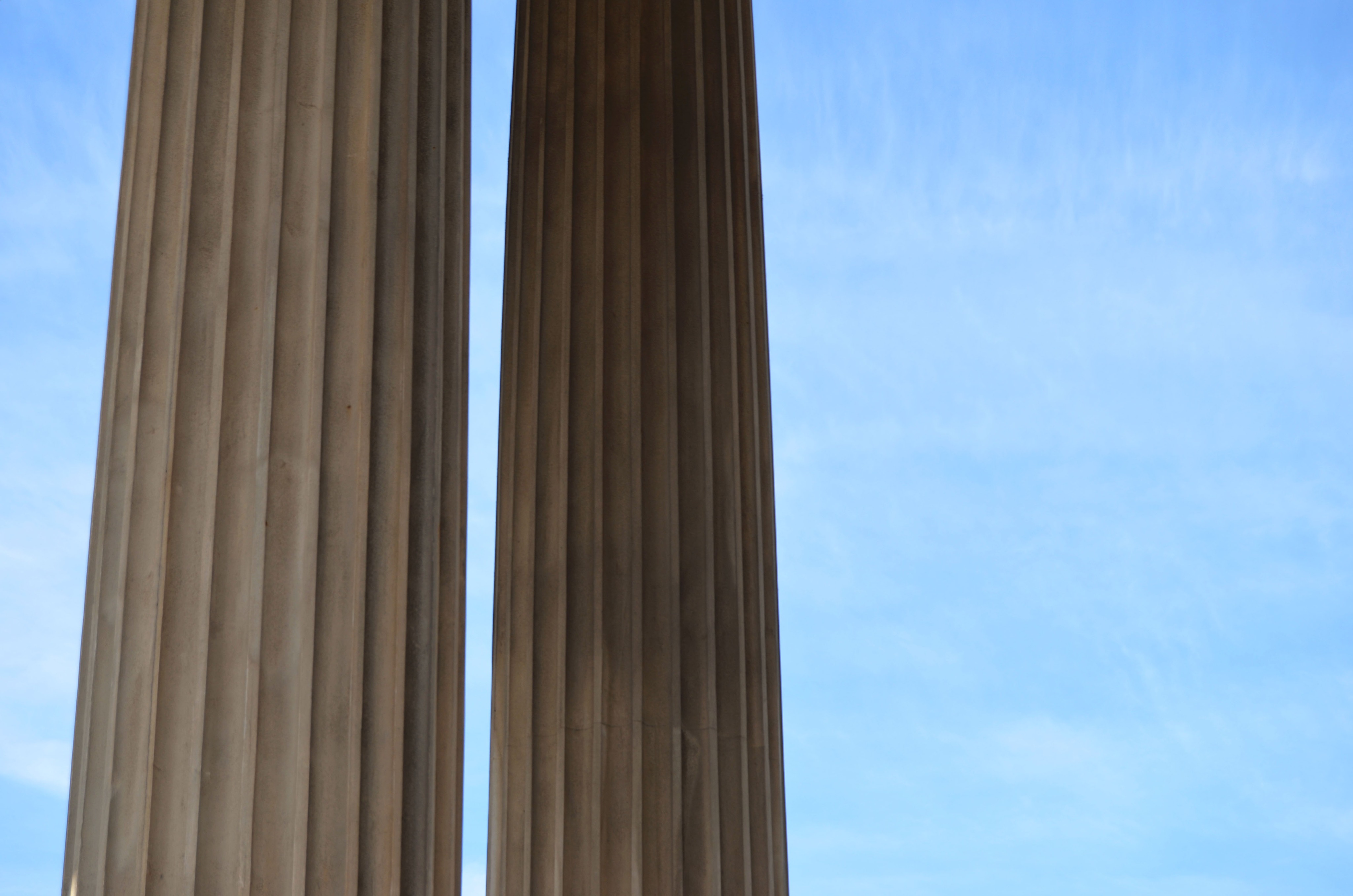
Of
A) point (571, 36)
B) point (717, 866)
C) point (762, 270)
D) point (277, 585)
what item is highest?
point (571, 36)

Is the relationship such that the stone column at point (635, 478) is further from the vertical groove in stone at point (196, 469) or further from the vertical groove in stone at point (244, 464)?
the vertical groove in stone at point (196, 469)

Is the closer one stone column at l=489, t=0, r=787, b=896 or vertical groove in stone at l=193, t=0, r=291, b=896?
vertical groove in stone at l=193, t=0, r=291, b=896

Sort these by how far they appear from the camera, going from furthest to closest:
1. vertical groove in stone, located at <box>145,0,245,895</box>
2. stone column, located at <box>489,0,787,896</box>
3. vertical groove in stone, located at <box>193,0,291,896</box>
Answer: stone column, located at <box>489,0,787,896</box>, vertical groove in stone, located at <box>193,0,291,896</box>, vertical groove in stone, located at <box>145,0,245,895</box>

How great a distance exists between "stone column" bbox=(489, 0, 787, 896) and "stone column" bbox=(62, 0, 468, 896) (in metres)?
3.41

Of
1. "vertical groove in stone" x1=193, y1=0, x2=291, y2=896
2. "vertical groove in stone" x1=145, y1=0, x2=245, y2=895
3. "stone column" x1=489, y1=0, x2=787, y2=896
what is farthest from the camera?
"stone column" x1=489, y1=0, x2=787, y2=896

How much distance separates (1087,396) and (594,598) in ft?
132

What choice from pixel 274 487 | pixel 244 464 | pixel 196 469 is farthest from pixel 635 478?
pixel 196 469

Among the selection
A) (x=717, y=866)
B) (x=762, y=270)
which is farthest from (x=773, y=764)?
(x=762, y=270)

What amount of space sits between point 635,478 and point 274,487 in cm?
578

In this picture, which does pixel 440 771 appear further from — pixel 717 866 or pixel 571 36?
pixel 571 36

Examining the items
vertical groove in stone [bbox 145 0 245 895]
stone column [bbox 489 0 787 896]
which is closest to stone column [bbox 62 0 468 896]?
vertical groove in stone [bbox 145 0 245 895]

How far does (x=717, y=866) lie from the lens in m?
13.1

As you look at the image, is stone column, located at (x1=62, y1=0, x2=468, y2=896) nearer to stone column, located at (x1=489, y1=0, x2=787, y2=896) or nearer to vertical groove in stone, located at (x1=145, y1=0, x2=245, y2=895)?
vertical groove in stone, located at (x1=145, y1=0, x2=245, y2=895)

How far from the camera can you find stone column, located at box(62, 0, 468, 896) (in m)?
8.06
